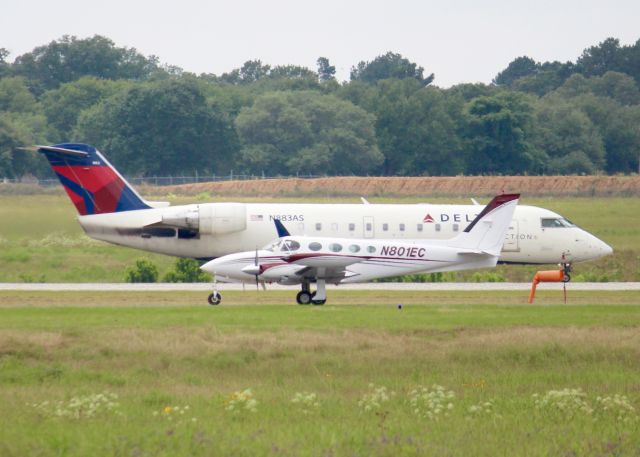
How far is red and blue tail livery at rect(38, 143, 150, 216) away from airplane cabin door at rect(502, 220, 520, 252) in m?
14.0

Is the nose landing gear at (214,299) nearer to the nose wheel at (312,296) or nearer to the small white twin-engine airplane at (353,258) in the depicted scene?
the small white twin-engine airplane at (353,258)

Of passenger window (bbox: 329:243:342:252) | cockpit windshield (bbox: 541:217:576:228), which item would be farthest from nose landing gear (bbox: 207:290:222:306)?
cockpit windshield (bbox: 541:217:576:228)

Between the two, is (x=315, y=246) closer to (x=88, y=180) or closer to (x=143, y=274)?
(x=88, y=180)

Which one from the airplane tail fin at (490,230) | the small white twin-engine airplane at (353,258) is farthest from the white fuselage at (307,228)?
the small white twin-engine airplane at (353,258)

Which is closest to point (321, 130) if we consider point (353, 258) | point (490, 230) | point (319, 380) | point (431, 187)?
point (431, 187)

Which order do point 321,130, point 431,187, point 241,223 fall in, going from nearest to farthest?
1. point 241,223
2. point 431,187
3. point 321,130

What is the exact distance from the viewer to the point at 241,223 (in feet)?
→ 163

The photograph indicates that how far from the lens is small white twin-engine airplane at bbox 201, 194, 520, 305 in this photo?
38062 mm

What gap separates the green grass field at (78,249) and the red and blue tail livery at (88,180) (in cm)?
442

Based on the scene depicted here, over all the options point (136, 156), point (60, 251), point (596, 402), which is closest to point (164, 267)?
point (60, 251)

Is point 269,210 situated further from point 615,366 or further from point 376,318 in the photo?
point 615,366

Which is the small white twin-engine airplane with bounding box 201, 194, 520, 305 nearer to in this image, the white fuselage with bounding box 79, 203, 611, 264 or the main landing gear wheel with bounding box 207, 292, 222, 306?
the main landing gear wheel with bounding box 207, 292, 222, 306

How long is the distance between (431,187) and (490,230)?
155 ft

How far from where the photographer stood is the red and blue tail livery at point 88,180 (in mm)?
49281
